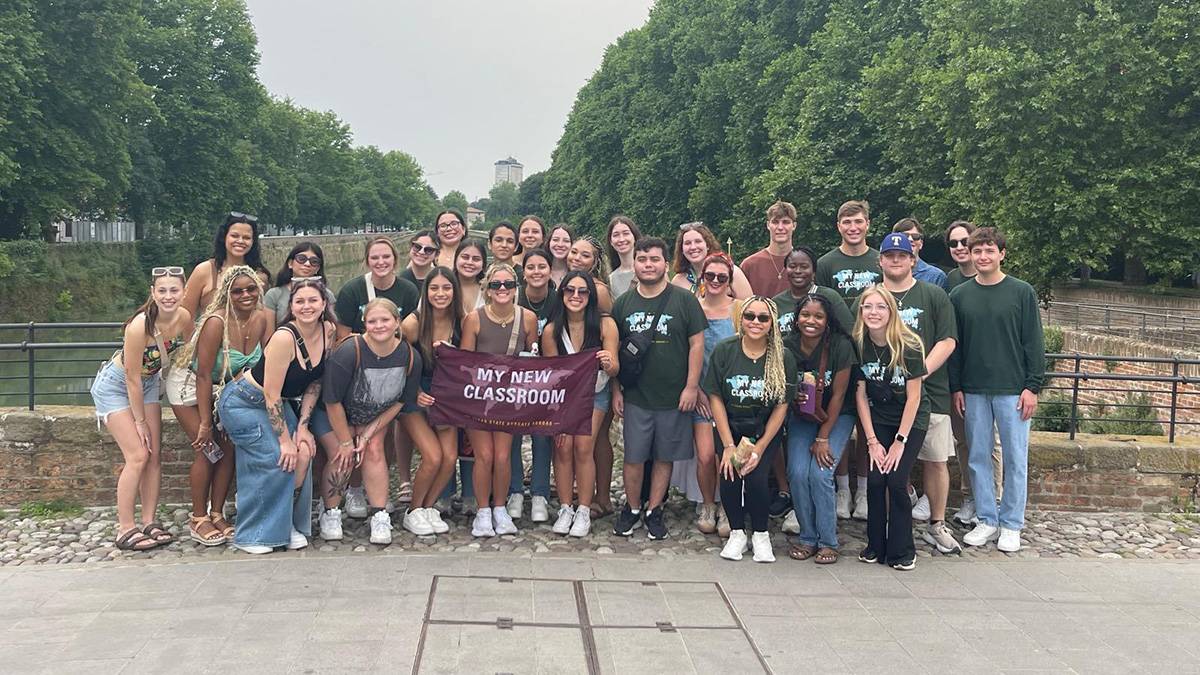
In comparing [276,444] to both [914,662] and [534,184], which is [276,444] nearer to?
[914,662]

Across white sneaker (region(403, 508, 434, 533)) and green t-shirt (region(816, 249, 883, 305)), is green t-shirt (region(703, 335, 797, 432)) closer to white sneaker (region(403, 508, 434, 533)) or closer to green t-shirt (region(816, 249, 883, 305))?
green t-shirt (region(816, 249, 883, 305))

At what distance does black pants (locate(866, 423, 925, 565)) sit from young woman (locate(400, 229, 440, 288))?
360 cm

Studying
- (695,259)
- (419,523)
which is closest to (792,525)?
(695,259)

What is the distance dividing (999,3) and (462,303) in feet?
70.8

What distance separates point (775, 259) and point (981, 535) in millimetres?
2509

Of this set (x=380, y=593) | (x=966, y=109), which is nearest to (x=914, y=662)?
(x=380, y=593)

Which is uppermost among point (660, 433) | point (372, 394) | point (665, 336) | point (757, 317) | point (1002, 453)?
point (757, 317)

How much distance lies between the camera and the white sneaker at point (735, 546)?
597cm

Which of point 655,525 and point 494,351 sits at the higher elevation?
point 494,351

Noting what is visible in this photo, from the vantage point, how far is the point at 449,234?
7.64 meters

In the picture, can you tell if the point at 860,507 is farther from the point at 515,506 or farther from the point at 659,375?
the point at 515,506

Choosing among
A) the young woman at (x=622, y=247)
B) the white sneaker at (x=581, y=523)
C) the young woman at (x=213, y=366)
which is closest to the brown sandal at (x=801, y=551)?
the white sneaker at (x=581, y=523)

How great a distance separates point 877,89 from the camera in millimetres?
26609

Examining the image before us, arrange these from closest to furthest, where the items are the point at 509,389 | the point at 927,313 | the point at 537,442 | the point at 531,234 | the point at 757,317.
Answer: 1. the point at 757,317
2. the point at 927,313
3. the point at 509,389
4. the point at 537,442
5. the point at 531,234
